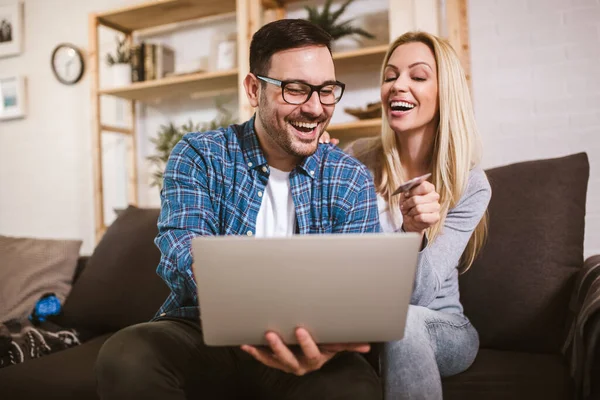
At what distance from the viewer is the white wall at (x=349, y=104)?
232cm

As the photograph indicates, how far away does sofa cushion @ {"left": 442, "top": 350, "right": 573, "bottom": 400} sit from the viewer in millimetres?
1202

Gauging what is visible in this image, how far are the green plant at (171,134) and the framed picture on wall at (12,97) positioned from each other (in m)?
1.12

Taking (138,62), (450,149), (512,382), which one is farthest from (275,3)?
(512,382)

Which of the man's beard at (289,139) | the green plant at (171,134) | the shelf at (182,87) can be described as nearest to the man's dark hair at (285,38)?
the man's beard at (289,139)

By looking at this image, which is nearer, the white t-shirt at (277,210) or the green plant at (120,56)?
the white t-shirt at (277,210)

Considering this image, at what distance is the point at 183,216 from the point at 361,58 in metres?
1.65

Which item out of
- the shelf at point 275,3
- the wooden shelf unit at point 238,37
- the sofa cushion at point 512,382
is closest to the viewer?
the sofa cushion at point 512,382

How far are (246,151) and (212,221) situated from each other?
0.21m

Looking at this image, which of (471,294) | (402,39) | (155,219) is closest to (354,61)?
(402,39)

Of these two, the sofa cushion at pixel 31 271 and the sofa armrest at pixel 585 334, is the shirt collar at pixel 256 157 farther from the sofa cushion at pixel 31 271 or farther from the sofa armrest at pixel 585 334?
the sofa cushion at pixel 31 271

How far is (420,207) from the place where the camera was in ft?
3.80

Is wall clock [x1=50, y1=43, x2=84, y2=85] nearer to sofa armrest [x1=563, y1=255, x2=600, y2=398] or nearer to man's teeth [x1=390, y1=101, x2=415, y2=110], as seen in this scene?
man's teeth [x1=390, y1=101, x2=415, y2=110]

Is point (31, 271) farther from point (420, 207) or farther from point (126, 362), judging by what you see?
point (420, 207)

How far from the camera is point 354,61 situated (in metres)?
2.62
